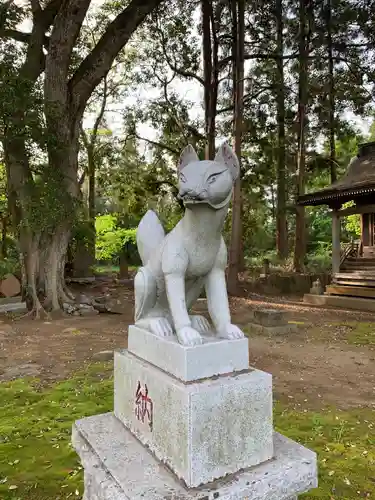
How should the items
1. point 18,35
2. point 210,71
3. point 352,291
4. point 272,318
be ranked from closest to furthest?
point 272,318 → point 18,35 → point 352,291 → point 210,71

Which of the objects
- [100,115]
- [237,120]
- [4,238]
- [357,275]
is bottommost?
[357,275]

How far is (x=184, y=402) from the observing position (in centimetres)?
168

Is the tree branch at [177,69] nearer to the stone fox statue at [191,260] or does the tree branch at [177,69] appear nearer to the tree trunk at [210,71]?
the tree trunk at [210,71]

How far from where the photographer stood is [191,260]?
2.00 metres

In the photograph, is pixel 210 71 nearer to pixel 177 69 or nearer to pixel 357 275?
pixel 177 69

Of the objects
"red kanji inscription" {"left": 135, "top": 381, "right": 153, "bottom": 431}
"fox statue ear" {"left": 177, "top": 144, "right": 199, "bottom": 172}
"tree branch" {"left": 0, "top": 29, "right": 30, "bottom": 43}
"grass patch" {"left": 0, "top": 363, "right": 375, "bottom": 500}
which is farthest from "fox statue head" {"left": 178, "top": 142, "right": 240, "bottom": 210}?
"tree branch" {"left": 0, "top": 29, "right": 30, "bottom": 43}

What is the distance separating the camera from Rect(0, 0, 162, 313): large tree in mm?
8398

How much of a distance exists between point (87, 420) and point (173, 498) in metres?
0.98

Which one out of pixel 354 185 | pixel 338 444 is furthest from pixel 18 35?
pixel 338 444

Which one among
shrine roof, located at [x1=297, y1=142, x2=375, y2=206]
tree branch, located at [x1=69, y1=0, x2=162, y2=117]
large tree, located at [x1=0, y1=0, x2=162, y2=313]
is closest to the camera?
large tree, located at [x1=0, y1=0, x2=162, y2=313]

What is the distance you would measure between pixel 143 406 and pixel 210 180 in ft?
4.13

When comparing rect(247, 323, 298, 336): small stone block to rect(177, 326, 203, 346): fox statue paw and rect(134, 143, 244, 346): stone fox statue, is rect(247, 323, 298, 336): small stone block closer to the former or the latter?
rect(134, 143, 244, 346): stone fox statue

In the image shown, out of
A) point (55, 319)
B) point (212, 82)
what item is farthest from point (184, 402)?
point (212, 82)

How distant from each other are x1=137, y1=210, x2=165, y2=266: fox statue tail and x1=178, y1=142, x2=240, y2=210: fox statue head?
55 cm
